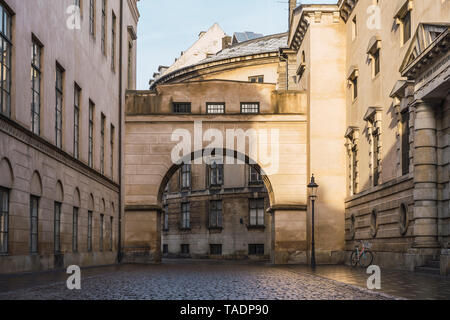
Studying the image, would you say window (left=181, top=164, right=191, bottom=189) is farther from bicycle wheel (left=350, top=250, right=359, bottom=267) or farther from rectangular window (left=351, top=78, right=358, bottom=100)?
bicycle wheel (left=350, top=250, right=359, bottom=267)

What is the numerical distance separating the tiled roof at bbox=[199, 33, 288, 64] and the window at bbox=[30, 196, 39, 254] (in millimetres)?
39925

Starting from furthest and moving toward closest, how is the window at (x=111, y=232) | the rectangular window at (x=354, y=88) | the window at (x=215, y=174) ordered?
the window at (x=215, y=174), the window at (x=111, y=232), the rectangular window at (x=354, y=88)

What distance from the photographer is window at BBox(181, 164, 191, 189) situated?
A: 6216cm

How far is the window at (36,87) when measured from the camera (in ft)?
75.4

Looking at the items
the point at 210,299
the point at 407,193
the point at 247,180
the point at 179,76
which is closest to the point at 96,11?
the point at 407,193

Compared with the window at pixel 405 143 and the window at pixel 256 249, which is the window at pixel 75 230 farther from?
the window at pixel 256 249

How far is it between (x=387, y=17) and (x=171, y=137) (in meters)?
14.1

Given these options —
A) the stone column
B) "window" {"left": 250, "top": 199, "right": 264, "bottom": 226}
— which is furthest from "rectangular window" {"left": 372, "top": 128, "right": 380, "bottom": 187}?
"window" {"left": 250, "top": 199, "right": 264, "bottom": 226}

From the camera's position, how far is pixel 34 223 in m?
23.1

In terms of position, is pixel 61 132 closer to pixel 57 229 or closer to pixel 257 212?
pixel 57 229

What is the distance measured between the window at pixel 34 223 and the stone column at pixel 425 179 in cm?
1217

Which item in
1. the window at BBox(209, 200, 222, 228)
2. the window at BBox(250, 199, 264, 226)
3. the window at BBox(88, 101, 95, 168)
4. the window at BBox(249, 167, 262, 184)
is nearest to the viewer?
the window at BBox(88, 101, 95, 168)

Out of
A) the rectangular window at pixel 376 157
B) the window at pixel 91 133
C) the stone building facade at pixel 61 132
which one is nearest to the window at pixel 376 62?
the rectangular window at pixel 376 157
